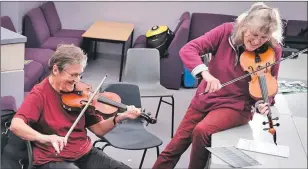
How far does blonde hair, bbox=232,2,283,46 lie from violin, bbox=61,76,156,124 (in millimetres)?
661

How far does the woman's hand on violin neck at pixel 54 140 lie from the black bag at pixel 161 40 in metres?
2.85

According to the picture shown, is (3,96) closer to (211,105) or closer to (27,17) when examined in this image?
(211,105)

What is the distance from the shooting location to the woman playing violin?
237cm

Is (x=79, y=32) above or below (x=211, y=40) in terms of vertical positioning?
below

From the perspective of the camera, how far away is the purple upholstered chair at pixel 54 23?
5379 millimetres

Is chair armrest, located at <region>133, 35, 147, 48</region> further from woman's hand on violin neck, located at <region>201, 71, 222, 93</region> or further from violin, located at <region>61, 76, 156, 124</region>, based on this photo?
woman's hand on violin neck, located at <region>201, 71, 222, 93</region>

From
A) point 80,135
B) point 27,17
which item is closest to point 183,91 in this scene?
point 27,17

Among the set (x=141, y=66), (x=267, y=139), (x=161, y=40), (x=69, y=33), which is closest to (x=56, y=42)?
(x=69, y=33)

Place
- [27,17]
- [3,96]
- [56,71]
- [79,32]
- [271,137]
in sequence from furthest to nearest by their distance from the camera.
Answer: [79,32]
[27,17]
[3,96]
[271,137]
[56,71]

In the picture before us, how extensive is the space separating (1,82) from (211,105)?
144 centimetres

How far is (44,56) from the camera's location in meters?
4.54

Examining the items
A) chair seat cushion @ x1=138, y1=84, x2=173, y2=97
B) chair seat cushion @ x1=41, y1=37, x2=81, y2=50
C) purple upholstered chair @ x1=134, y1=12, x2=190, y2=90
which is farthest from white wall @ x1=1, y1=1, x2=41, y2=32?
chair seat cushion @ x1=138, y1=84, x2=173, y2=97

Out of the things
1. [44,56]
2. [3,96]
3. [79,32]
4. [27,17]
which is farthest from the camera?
[79,32]

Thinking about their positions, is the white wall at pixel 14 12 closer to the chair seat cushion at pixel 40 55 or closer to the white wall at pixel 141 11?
the chair seat cushion at pixel 40 55
